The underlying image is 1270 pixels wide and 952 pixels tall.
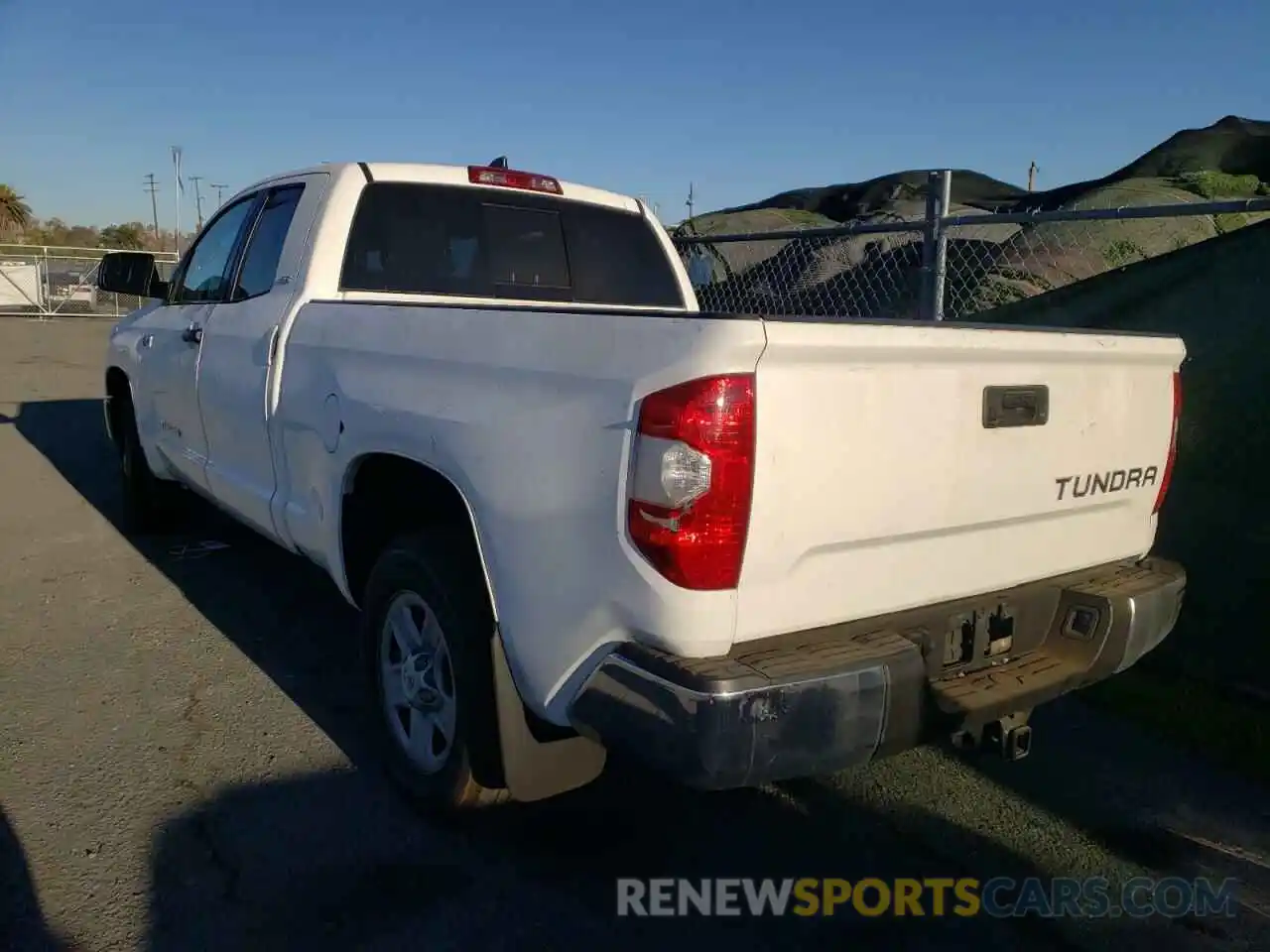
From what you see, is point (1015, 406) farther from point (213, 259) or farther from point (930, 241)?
point (213, 259)

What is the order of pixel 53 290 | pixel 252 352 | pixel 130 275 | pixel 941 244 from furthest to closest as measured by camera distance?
pixel 53 290 < pixel 130 275 < pixel 941 244 < pixel 252 352

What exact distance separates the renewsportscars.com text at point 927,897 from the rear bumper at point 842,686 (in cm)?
58

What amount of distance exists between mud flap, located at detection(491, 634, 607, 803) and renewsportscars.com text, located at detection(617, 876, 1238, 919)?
1.24ft

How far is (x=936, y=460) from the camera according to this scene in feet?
8.07

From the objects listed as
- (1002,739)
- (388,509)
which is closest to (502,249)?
(388,509)

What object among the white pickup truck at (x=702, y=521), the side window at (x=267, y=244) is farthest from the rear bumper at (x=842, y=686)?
the side window at (x=267, y=244)

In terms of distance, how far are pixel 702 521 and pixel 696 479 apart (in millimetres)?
92

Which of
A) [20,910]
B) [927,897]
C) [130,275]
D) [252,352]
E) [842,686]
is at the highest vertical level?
[130,275]

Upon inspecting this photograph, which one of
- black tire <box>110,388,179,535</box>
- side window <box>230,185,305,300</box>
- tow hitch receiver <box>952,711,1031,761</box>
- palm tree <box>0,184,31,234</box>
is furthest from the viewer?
palm tree <box>0,184,31,234</box>

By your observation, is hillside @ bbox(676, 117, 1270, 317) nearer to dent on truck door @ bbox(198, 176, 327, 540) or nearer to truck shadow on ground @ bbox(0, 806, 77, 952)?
dent on truck door @ bbox(198, 176, 327, 540)

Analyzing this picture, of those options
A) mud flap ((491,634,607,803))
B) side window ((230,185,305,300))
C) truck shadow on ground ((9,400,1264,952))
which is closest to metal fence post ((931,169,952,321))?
truck shadow on ground ((9,400,1264,952))

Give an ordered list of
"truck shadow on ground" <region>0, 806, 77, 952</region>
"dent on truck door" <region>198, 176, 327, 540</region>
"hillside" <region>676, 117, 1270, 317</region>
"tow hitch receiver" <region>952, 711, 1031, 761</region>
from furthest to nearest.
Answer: "hillside" <region>676, 117, 1270, 317</region>, "dent on truck door" <region>198, 176, 327, 540</region>, "tow hitch receiver" <region>952, 711, 1031, 761</region>, "truck shadow on ground" <region>0, 806, 77, 952</region>

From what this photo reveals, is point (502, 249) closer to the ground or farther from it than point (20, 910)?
farther from it

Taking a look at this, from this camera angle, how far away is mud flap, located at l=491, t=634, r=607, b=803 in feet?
8.55
